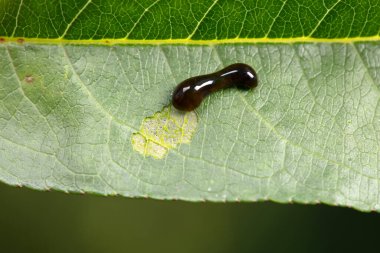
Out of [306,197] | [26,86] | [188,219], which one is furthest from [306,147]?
[188,219]

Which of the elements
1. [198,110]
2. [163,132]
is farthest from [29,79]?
[198,110]

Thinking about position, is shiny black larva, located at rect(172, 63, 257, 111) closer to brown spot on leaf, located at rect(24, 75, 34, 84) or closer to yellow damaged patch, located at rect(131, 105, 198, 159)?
yellow damaged patch, located at rect(131, 105, 198, 159)

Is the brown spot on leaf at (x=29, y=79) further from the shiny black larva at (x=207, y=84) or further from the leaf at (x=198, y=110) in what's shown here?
the shiny black larva at (x=207, y=84)

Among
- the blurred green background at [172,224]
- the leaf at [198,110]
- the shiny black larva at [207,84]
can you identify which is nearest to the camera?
the leaf at [198,110]

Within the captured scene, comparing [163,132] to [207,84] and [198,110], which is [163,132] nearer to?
[198,110]

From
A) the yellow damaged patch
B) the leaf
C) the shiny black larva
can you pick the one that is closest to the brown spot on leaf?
the leaf

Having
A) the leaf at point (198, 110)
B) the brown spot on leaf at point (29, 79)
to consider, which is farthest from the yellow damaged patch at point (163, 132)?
the brown spot on leaf at point (29, 79)
